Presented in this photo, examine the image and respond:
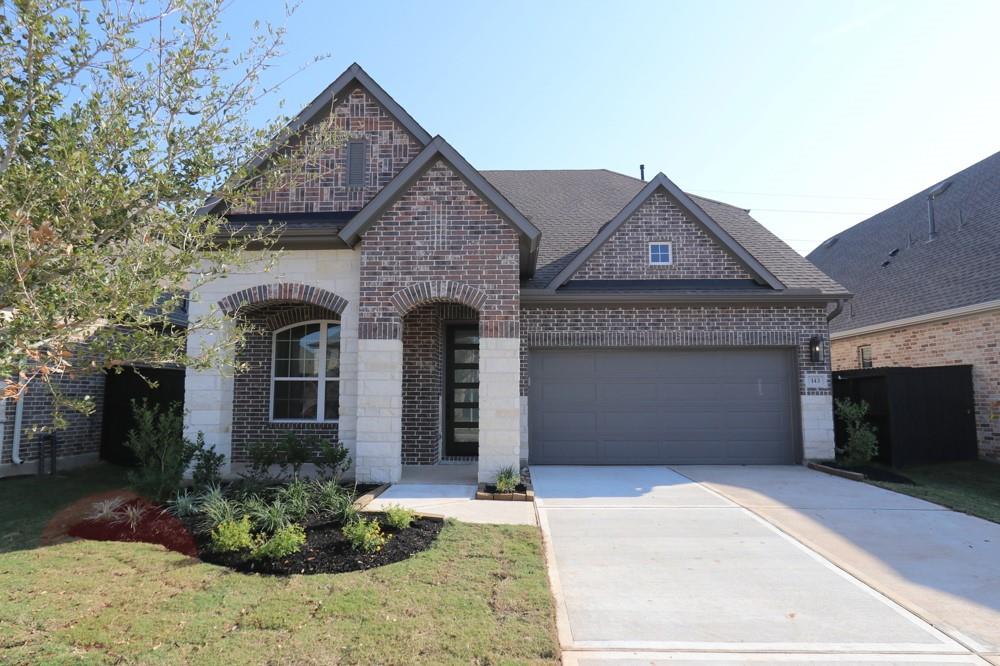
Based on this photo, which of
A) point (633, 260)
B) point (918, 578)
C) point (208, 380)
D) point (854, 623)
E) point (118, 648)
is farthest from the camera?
point (633, 260)

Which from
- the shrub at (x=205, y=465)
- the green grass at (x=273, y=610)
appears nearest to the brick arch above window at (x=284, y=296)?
the shrub at (x=205, y=465)

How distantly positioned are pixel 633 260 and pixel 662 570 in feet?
24.1

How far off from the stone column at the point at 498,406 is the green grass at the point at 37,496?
5.40 meters

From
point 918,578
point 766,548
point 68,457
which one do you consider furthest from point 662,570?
point 68,457

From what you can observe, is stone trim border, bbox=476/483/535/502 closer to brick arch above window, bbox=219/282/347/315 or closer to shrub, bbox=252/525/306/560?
shrub, bbox=252/525/306/560

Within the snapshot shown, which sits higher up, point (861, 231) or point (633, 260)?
point (861, 231)

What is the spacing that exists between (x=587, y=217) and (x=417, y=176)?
19.3 ft

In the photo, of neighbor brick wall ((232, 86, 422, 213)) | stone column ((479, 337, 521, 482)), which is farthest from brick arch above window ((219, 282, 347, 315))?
stone column ((479, 337, 521, 482))

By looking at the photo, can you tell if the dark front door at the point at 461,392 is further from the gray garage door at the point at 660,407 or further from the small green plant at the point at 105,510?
the small green plant at the point at 105,510

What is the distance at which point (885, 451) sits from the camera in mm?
10836

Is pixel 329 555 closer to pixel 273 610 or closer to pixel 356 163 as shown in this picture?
pixel 273 610

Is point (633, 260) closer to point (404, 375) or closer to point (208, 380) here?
point (404, 375)

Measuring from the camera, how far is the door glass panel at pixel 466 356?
A: 37.4 feet

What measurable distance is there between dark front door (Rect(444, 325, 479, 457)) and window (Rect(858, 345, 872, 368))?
1174cm
